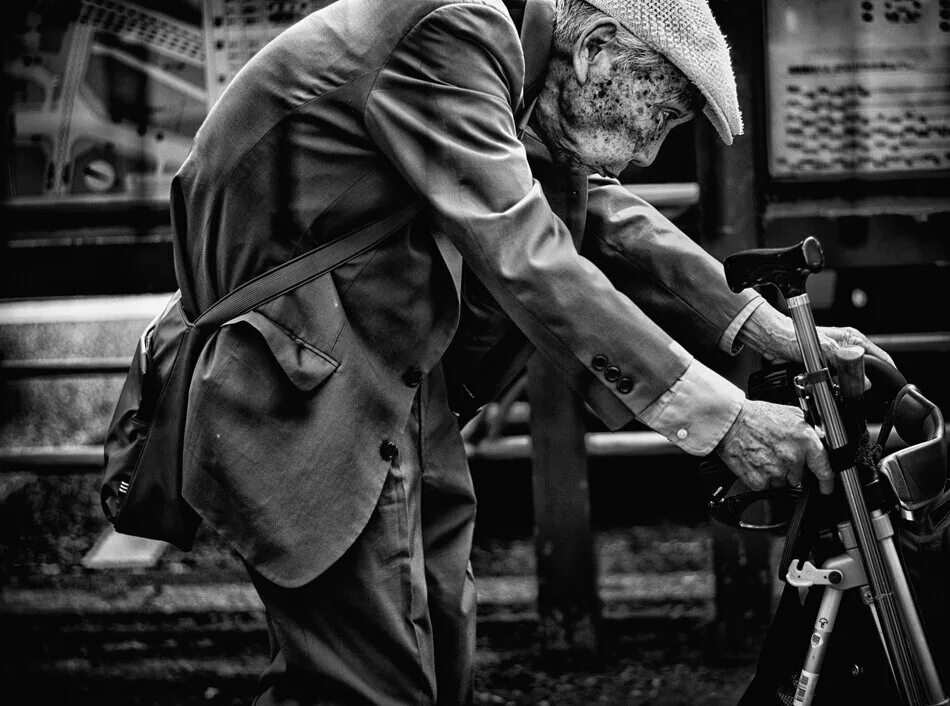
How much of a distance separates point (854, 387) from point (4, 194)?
10.2ft

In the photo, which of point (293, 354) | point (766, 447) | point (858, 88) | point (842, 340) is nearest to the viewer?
point (766, 447)

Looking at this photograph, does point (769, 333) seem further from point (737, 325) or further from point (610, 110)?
point (610, 110)

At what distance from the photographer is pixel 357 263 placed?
5.78 ft

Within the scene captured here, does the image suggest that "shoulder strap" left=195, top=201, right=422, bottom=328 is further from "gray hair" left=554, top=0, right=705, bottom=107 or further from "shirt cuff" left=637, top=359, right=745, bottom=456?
"shirt cuff" left=637, top=359, right=745, bottom=456

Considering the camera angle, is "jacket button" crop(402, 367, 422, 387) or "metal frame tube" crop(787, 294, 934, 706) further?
"jacket button" crop(402, 367, 422, 387)

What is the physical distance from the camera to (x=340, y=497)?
1736mm

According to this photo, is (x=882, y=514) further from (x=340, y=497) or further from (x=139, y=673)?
(x=139, y=673)

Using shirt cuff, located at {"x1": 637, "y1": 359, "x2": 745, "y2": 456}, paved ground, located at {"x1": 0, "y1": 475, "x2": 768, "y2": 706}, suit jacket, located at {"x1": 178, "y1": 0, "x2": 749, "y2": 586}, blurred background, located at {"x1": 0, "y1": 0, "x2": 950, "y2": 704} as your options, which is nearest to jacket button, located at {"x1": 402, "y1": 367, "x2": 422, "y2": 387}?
suit jacket, located at {"x1": 178, "y1": 0, "x2": 749, "y2": 586}

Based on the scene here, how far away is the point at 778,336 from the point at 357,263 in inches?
31.7

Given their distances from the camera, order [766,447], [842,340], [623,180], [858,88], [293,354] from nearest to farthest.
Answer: [766,447] < [293,354] < [842,340] < [858,88] < [623,180]

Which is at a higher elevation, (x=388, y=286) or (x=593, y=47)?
(x=593, y=47)

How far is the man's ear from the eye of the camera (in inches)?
71.7

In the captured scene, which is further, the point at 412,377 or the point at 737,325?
the point at 737,325

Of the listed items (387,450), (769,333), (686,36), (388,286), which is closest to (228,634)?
(387,450)
